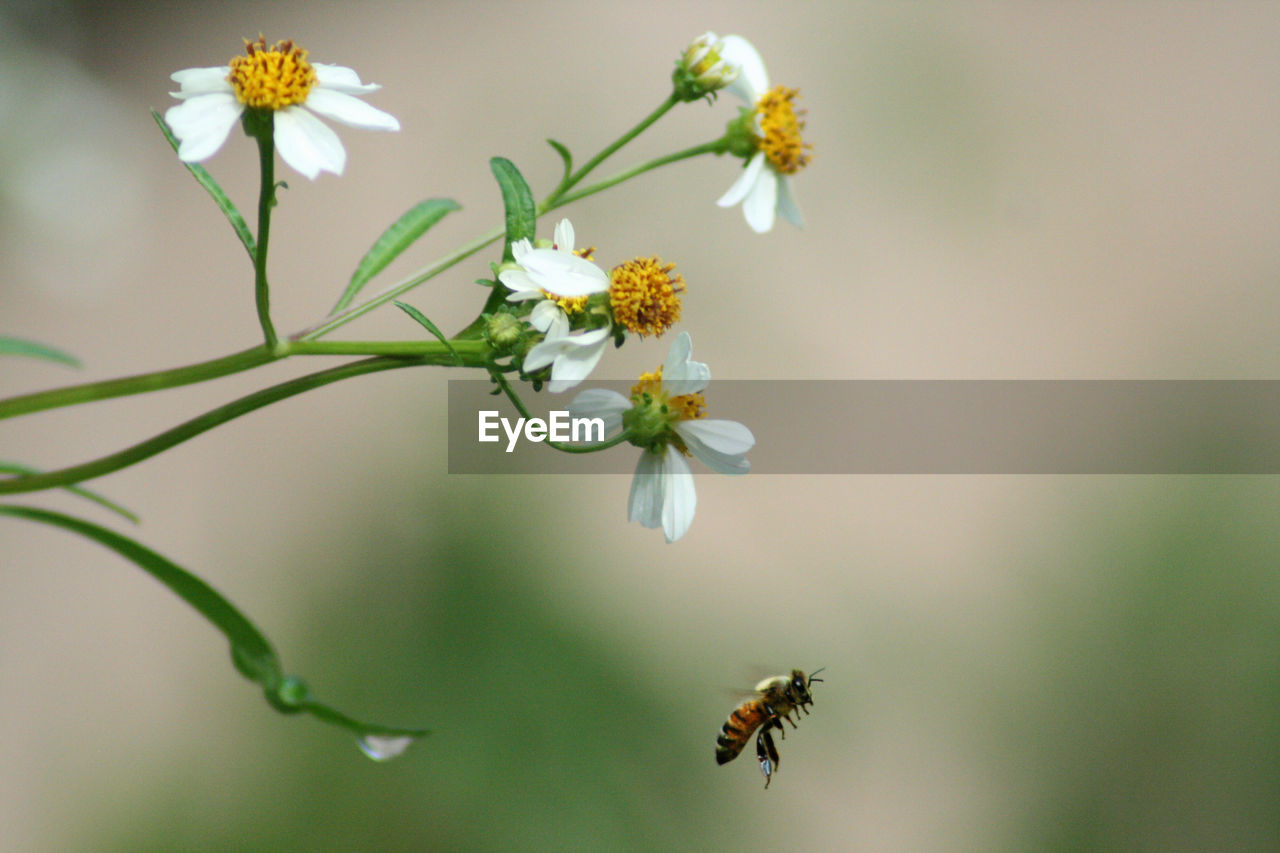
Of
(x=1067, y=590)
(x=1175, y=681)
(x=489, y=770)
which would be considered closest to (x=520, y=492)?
(x=489, y=770)

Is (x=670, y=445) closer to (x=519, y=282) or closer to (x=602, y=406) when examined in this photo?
(x=602, y=406)

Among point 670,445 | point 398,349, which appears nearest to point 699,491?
point 670,445

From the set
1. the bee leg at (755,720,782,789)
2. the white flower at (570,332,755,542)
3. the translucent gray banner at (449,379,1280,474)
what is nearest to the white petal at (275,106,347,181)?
the white flower at (570,332,755,542)

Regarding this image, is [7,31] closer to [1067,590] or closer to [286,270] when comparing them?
[286,270]

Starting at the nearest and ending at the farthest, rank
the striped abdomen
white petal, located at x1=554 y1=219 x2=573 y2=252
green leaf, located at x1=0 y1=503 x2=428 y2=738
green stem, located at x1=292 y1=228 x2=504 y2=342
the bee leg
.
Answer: green leaf, located at x1=0 y1=503 x2=428 y2=738 → green stem, located at x1=292 y1=228 x2=504 y2=342 → white petal, located at x1=554 y1=219 x2=573 y2=252 → the bee leg → the striped abdomen

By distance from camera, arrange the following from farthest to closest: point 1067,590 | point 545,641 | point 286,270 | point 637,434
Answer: point 286,270 → point 1067,590 → point 545,641 → point 637,434

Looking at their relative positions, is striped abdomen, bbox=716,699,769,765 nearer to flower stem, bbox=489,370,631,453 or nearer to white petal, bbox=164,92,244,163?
flower stem, bbox=489,370,631,453
